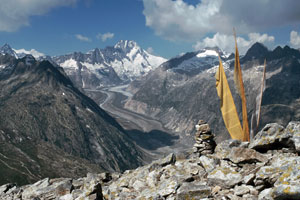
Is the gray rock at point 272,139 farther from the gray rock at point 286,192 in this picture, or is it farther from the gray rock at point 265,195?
the gray rock at point 286,192

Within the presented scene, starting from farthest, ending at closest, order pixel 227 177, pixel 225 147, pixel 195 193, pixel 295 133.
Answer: pixel 225 147
pixel 295 133
pixel 227 177
pixel 195 193

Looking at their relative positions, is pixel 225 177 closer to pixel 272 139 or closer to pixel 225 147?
pixel 272 139

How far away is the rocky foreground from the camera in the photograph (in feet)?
53.3

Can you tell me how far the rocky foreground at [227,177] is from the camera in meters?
16.2

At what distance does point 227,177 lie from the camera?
18.5 metres

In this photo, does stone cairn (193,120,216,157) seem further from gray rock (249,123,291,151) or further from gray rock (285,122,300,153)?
gray rock (285,122,300,153)

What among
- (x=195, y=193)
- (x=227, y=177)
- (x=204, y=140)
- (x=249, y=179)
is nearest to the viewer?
(x=249, y=179)

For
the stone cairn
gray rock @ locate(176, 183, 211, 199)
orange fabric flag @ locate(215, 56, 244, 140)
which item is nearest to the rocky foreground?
gray rock @ locate(176, 183, 211, 199)

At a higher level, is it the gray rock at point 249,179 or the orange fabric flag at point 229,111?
the orange fabric flag at point 229,111

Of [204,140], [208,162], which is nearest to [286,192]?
[208,162]

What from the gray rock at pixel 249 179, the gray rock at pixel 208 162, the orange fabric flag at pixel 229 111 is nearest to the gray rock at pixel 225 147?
the gray rock at pixel 208 162

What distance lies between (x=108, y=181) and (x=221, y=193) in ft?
61.7

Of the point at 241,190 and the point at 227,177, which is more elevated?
Answer: the point at 227,177

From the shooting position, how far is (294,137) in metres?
21.2
